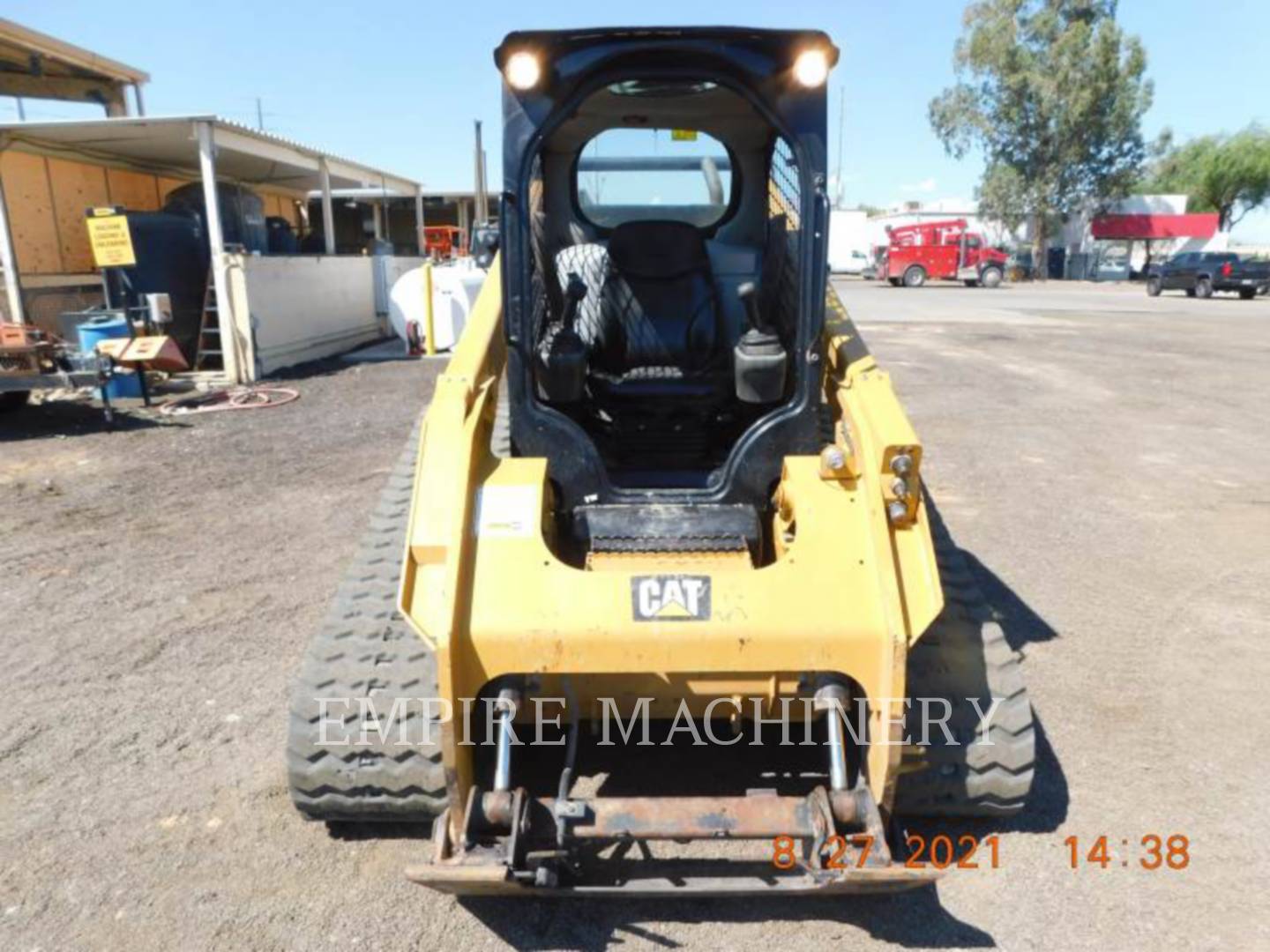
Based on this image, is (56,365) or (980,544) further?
(56,365)

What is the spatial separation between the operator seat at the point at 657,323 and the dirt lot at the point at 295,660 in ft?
5.99

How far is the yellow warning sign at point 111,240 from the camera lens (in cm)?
1040

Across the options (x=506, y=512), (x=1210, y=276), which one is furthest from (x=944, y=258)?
(x=506, y=512)

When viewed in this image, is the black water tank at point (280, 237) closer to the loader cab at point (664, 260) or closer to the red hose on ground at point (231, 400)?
the red hose on ground at point (231, 400)

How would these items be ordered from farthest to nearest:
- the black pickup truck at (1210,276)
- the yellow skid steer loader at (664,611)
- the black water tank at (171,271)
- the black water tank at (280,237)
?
1. the black pickup truck at (1210,276)
2. the black water tank at (280,237)
3. the black water tank at (171,271)
4. the yellow skid steer loader at (664,611)

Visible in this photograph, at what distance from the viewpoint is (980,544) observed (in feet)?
18.1

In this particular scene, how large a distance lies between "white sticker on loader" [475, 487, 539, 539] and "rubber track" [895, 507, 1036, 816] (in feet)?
4.22

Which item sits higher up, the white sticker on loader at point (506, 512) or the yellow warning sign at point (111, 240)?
the yellow warning sign at point (111, 240)

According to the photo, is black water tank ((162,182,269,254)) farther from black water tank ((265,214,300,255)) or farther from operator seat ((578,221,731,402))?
operator seat ((578,221,731,402))

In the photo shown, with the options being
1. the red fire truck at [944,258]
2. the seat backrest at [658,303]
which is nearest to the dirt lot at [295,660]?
the seat backrest at [658,303]

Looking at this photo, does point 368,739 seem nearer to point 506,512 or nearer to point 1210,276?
point 506,512

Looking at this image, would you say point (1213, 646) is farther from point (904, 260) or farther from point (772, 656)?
point (904, 260)

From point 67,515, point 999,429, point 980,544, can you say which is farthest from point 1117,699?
point 67,515

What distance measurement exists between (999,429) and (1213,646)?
4950 mm
